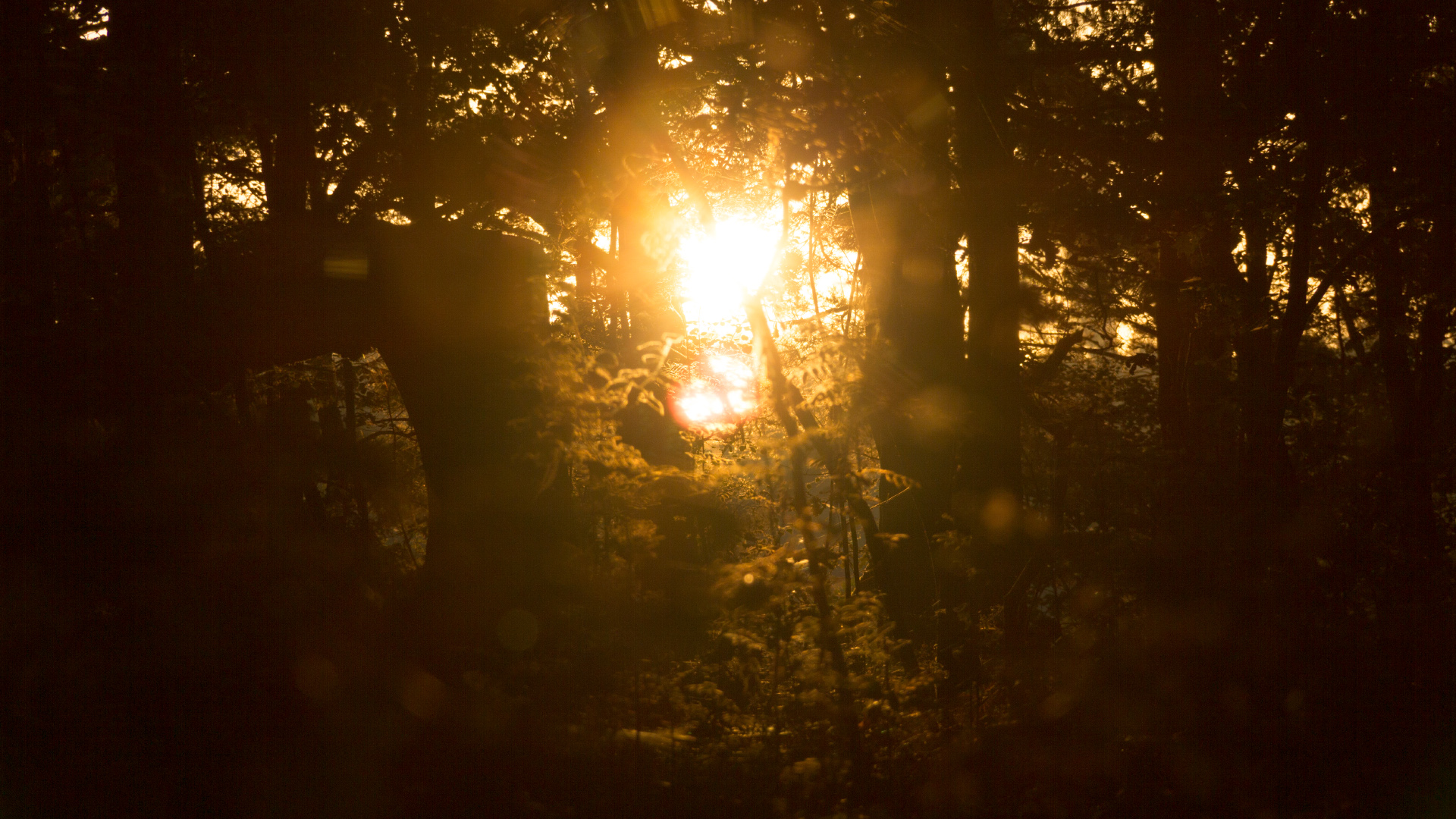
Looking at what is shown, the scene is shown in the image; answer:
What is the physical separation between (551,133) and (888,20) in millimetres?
5413

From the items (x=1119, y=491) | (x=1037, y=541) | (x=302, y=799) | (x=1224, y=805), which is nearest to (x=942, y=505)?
(x=1037, y=541)

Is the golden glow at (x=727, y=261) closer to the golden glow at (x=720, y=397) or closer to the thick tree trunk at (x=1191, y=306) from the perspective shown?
the golden glow at (x=720, y=397)

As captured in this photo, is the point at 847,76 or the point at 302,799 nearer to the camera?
the point at 302,799

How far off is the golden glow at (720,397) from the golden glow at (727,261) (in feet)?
1.64

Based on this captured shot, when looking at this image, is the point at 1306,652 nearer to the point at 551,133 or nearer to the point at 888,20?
the point at 888,20

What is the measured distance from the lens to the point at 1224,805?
5.20 m

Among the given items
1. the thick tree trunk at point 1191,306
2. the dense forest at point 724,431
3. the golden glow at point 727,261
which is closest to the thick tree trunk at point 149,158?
the dense forest at point 724,431

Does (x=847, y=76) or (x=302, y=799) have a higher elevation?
(x=847, y=76)

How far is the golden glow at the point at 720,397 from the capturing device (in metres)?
6.12

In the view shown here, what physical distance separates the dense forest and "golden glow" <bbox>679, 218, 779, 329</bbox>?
0.26 feet

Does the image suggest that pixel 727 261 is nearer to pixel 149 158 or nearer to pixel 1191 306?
pixel 149 158

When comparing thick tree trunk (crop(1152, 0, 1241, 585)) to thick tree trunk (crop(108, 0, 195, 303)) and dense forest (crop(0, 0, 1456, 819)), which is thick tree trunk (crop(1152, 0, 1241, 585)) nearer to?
dense forest (crop(0, 0, 1456, 819))

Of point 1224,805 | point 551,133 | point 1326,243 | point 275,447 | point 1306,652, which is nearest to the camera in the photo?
point 1224,805

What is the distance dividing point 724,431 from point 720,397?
0.88m
